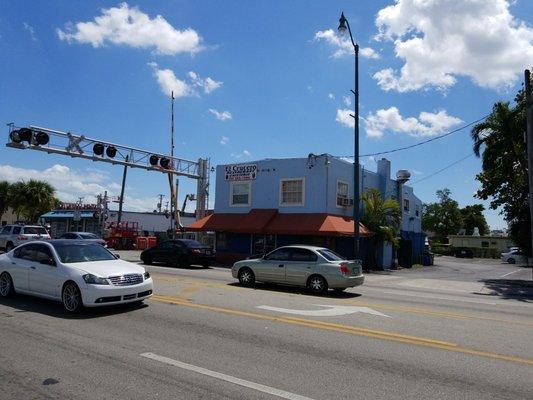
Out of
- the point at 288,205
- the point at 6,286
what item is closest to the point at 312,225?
the point at 288,205

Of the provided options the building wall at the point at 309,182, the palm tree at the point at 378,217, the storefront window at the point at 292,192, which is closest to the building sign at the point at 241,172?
the building wall at the point at 309,182

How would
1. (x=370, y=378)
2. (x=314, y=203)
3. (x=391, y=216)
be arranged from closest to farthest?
(x=370, y=378)
(x=314, y=203)
(x=391, y=216)

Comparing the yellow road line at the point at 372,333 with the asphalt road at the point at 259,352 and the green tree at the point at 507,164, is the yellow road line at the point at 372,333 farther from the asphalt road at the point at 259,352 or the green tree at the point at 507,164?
the green tree at the point at 507,164

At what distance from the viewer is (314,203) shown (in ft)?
92.0

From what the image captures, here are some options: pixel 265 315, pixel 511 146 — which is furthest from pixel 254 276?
pixel 511 146

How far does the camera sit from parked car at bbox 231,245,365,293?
14328 mm

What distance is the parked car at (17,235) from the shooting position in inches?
1181

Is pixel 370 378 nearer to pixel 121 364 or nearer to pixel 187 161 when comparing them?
pixel 121 364

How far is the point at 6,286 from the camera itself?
11.3 meters

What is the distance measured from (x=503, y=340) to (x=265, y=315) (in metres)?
4.36

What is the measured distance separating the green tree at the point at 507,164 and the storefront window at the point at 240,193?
45.4 feet

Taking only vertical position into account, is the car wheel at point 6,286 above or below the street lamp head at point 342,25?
below

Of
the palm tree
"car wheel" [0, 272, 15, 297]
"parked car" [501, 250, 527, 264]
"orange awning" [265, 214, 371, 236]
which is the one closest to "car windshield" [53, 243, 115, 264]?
"car wheel" [0, 272, 15, 297]

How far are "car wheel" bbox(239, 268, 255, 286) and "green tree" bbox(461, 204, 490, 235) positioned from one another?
3998 inches
